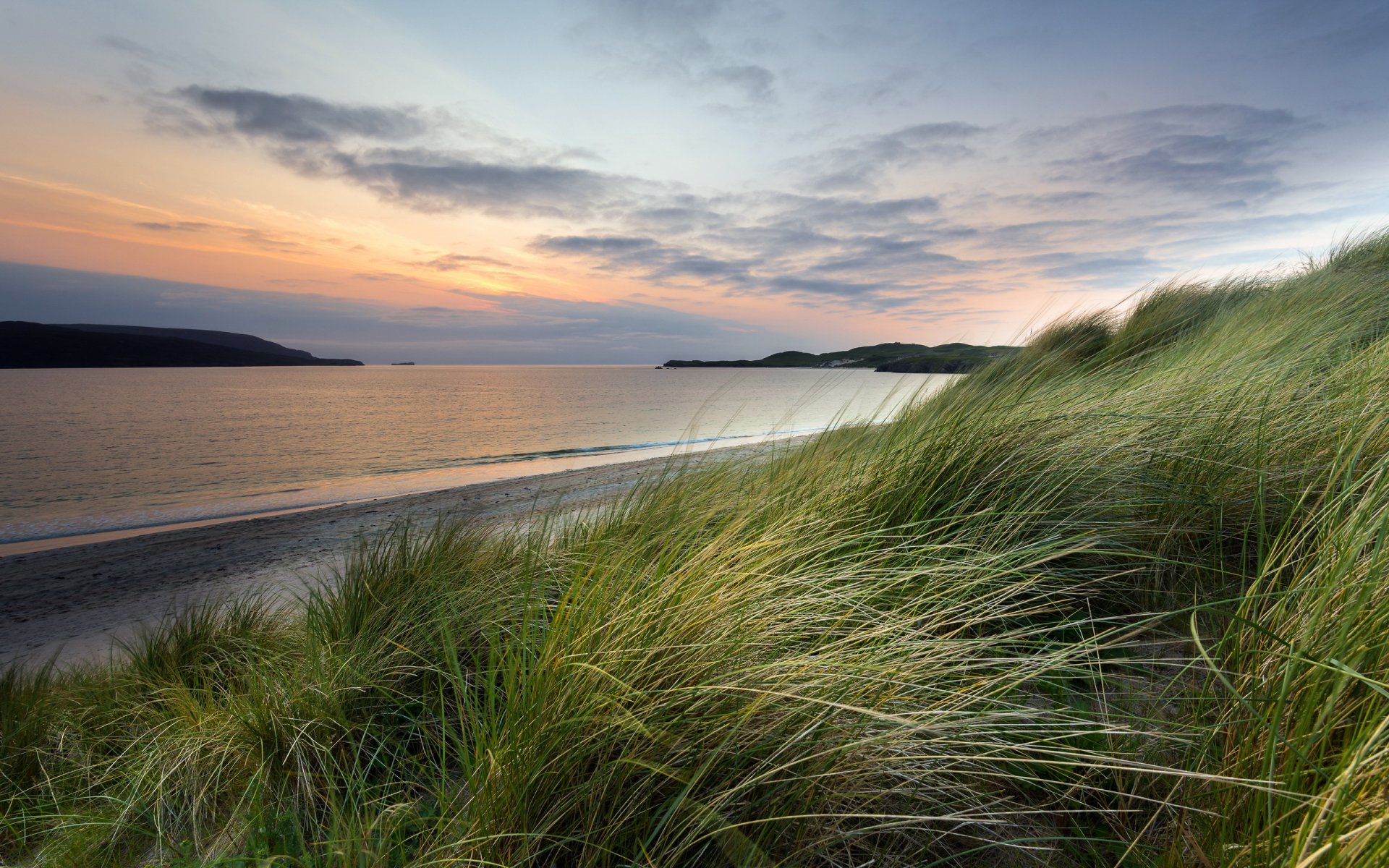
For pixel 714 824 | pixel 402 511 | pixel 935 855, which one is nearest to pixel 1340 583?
pixel 935 855

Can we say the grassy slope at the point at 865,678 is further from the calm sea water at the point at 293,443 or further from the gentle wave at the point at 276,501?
the gentle wave at the point at 276,501

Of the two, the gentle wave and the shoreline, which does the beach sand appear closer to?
the shoreline

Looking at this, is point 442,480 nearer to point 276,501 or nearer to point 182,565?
point 276,501

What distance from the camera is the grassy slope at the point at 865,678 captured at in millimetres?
1170

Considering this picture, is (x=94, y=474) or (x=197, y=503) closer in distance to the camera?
(x=197, y=503)

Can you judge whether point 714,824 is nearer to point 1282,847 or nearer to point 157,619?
point 1282,847

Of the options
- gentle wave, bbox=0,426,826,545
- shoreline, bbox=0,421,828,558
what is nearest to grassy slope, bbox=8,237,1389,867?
shoreline, bbox=0,421,828,558

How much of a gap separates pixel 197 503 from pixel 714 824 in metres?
14.9

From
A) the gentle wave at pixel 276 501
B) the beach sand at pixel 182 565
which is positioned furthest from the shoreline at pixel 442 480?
the beach sand at pixel 182 565

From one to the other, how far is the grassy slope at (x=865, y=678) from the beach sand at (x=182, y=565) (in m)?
A: 1.41

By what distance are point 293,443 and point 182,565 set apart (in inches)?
557

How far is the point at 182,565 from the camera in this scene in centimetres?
809

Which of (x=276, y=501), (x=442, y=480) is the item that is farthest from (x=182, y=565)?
(x=442, y=480)

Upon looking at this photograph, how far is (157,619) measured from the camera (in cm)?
606
